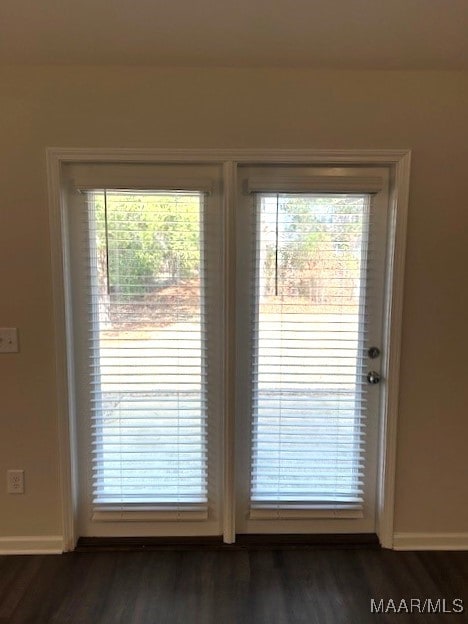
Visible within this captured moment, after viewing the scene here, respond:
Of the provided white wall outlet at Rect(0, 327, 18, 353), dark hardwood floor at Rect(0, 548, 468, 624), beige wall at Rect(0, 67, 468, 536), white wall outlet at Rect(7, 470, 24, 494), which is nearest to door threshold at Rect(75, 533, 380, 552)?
dark hardwood floor at Rect(0, 548, 468, 624)

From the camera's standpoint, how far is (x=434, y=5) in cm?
175

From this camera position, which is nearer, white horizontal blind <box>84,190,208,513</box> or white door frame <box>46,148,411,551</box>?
white door frame <box>46,148,411,551</box>

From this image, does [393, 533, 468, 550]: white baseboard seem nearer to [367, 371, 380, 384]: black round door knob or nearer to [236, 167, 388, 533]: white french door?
[236, 167, 388, 533]: white french door

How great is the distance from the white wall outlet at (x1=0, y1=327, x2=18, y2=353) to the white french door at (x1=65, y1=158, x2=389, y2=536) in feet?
0.88

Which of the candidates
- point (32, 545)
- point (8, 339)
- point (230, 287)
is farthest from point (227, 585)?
point (8, 339)

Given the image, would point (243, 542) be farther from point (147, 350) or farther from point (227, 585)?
point (147, 350)

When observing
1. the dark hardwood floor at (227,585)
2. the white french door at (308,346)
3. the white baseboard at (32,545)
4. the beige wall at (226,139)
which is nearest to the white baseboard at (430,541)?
the dark hardwood floor at (227,585)

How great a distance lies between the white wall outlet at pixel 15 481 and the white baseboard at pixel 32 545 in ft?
0.83

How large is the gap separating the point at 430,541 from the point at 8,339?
2.43 m

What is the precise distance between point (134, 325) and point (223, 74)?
1.29 metres

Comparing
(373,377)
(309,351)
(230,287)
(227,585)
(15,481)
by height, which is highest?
(230,287)

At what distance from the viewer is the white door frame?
2084 mm

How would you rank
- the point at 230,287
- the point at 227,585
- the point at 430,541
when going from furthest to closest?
the point at 430,541, the point at 230,287, the point at 227,585

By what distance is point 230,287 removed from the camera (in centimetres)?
220
